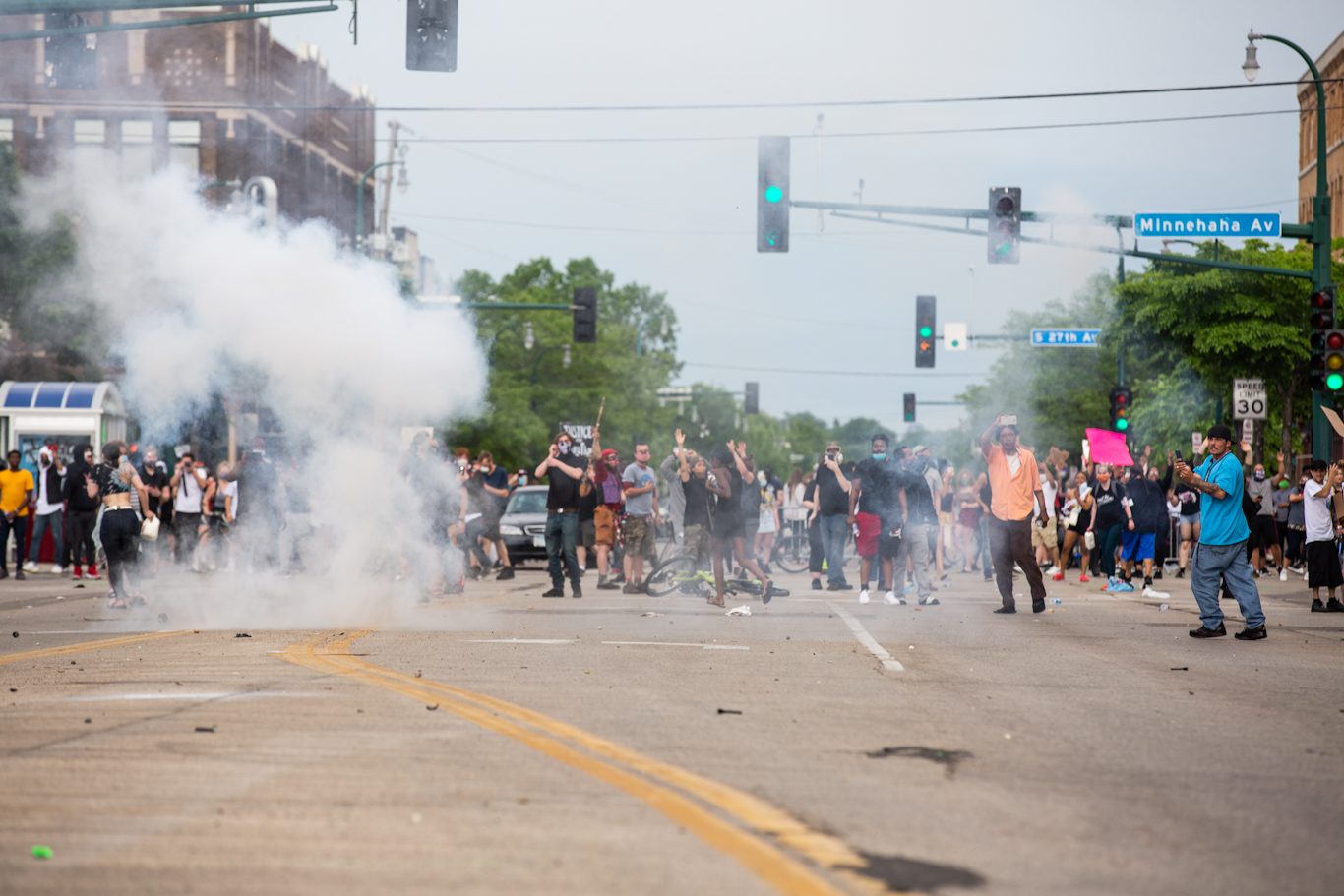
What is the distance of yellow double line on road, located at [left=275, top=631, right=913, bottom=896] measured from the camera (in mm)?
4594

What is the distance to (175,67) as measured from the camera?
Answer: 112 ft

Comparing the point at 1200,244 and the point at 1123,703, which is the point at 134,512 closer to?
the point at 1123,703

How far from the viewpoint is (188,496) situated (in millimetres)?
22109

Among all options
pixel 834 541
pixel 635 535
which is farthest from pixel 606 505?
pixel 834 541

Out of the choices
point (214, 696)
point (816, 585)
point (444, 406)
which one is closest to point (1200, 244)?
point (816, 585)

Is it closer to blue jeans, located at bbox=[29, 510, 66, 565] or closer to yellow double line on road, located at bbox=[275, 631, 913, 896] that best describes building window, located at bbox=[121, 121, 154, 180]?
blue jeans, located at bbox=[29, 510, 66, 565]

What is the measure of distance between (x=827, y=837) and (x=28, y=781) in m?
3.35

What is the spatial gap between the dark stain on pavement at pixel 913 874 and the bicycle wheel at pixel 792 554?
68.7 feet

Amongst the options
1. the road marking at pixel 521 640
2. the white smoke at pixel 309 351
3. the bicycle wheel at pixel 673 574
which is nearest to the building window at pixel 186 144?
the white smoke at pixel 309 351

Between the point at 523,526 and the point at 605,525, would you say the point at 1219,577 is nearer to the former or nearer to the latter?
the point at 605,525

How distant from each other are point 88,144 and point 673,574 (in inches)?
454

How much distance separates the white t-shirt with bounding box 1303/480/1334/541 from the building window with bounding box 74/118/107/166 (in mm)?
17546

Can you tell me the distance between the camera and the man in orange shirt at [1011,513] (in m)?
15.8

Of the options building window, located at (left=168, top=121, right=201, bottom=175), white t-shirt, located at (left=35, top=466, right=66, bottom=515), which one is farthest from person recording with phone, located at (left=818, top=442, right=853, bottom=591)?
building window, located at (left=168, top=121, right=201, bottom=175)
